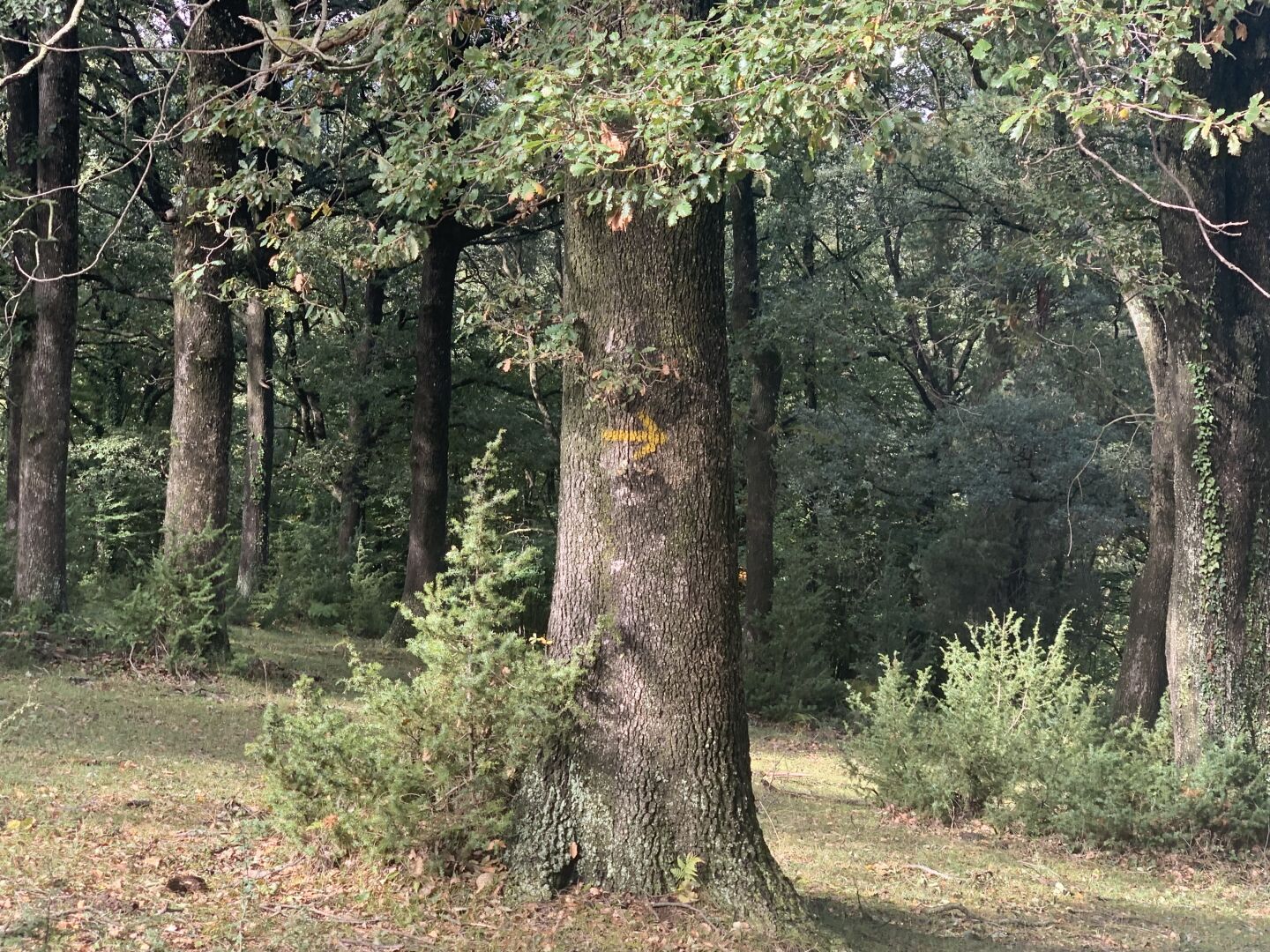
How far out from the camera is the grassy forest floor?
501cm

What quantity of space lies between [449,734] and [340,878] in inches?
36.6

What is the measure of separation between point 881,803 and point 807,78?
7.65m

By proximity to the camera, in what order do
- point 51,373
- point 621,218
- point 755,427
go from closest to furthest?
point 621,218, point 51,373, point 755,427

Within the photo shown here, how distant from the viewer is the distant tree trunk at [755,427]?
62.7 ft

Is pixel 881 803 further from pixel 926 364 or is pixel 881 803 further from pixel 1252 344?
pixel 926 364

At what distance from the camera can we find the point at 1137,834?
9508mm

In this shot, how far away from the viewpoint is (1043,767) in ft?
32.2

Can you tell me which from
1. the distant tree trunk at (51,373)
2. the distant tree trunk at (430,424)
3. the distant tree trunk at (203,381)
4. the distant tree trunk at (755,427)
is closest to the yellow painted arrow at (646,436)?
the distant tree trunk at (203,381)

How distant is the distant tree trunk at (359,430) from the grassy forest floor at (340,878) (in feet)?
38.5

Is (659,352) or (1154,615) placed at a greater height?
(659,352)

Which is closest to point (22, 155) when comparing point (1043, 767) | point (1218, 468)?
point (1043, 767)

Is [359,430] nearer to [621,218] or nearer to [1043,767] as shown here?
[1043,767]

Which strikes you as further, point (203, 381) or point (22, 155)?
point (22, 155)

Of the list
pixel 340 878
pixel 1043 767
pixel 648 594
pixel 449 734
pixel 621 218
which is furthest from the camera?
pixel 1043 767
